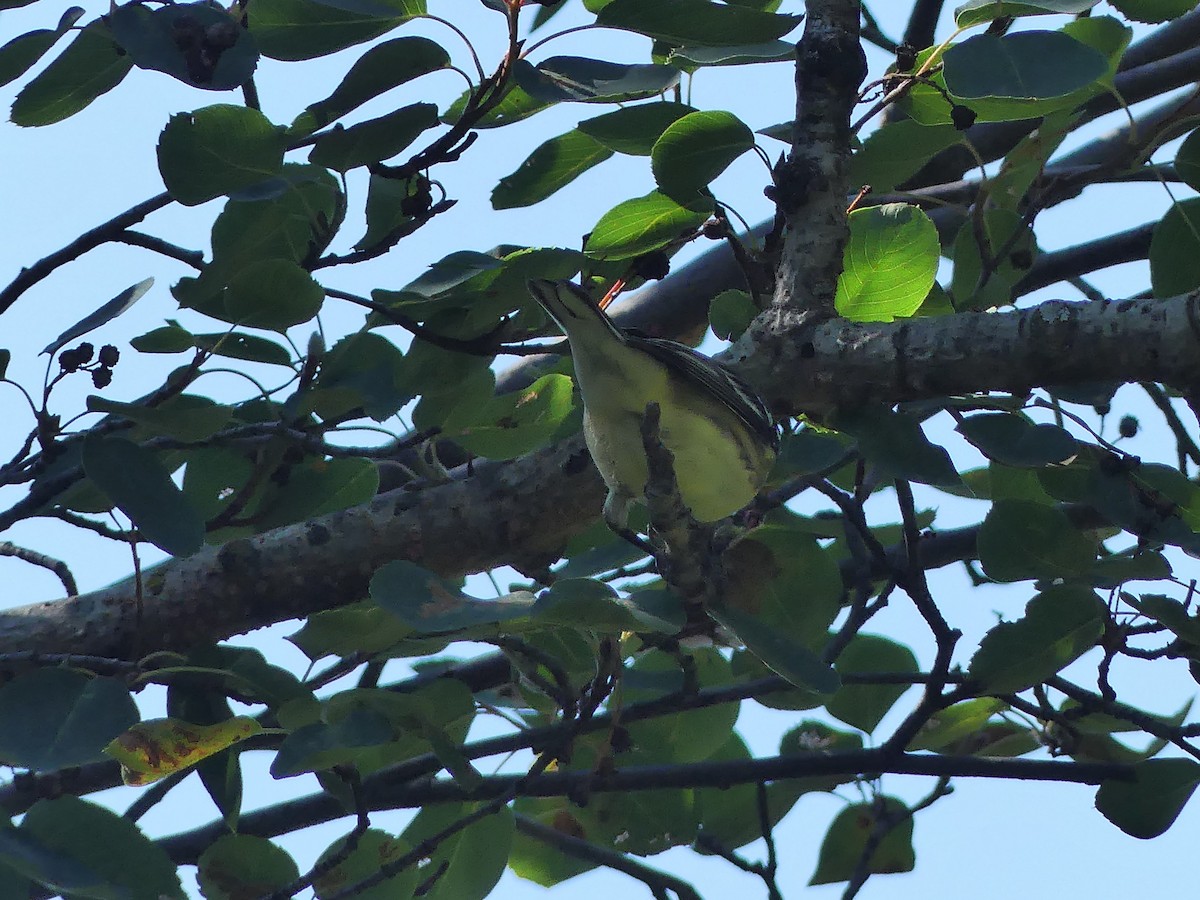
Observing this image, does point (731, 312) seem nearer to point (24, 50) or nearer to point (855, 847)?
point (855, 847)

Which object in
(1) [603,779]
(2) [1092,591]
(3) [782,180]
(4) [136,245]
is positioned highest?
(3) [782,180]

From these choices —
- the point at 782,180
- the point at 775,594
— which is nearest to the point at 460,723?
the point at 775,594

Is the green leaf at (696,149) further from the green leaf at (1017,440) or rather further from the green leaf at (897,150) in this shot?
the green leaf at (1017,440)

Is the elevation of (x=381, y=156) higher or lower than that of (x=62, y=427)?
higher

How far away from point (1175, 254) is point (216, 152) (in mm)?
1758

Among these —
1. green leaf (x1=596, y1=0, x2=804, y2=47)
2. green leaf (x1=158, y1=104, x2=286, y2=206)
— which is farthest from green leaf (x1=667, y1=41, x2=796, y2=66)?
green leaf (x1=158, y1=104, x2=286, y2=206)

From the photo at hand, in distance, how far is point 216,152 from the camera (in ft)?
7.27

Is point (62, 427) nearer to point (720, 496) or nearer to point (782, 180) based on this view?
point (720, 496)

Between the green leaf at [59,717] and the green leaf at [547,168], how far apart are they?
47.1 inches

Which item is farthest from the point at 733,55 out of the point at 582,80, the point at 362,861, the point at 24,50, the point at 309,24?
the point at 362,861

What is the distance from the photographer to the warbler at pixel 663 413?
2.33 meters

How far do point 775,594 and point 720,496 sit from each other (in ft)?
0.81

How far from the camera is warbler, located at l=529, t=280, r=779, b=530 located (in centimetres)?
233

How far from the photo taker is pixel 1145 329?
2129 millimetres
